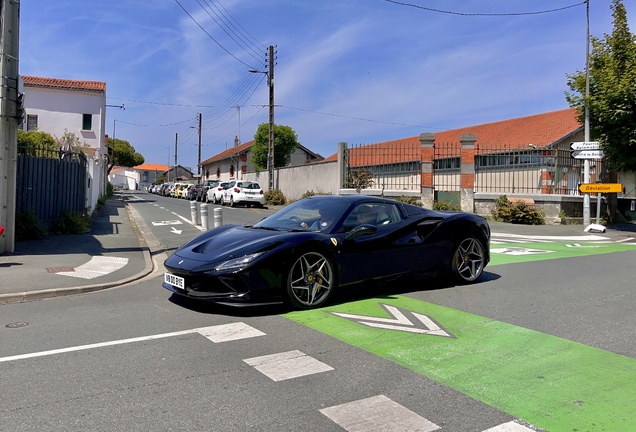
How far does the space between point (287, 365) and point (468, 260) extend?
4232mm

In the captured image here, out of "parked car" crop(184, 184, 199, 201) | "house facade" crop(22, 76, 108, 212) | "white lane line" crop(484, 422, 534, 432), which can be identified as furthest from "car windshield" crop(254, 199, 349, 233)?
"parked car" crop(184, 184, 199, 201)

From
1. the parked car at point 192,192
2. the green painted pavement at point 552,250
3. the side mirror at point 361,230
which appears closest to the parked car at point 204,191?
the parked car at point 192,192

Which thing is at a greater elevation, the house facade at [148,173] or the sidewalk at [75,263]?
the house facade at [148,173]

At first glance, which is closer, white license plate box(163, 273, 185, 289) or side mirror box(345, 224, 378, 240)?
white license plate box(163, 273, 185, 289)

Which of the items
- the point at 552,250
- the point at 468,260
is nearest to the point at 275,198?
the point at 552,250

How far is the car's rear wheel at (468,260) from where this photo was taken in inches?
294

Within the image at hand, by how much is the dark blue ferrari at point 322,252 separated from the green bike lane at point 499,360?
40cm

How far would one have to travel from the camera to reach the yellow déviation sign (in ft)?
59.5

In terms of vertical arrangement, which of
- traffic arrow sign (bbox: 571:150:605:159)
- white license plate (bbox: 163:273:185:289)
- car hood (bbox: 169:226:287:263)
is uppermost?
traffic arrow sign (bbox: 571:150:605:159)

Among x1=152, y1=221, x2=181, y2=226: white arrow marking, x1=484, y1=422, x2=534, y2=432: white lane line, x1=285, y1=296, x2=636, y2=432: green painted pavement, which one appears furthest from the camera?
x1=152, y1=221, x2=181, y2=226: white arrow marking

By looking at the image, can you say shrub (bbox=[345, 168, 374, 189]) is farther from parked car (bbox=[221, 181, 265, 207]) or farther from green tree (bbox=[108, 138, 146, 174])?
green tree (bbox=[108, 138, 146, 174])

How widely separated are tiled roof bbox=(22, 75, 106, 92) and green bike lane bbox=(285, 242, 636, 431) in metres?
37.4

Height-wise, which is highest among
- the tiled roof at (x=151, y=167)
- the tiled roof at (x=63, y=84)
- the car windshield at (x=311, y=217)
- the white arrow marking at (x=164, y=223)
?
the tiled roof at (x=151, y=167)

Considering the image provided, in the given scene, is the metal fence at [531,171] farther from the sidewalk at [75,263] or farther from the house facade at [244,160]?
the house facade at [244,160]
